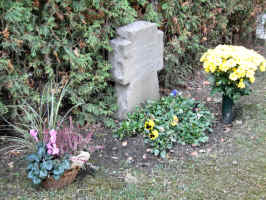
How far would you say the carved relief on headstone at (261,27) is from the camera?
7121 millimetres

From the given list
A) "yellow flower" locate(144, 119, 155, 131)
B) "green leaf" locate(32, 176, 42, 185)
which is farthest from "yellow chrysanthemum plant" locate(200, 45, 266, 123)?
"green leaf" locate(32, 176, 42, 185)

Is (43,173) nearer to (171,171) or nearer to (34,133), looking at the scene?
(34,133)

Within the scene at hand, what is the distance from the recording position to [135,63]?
4.13 m

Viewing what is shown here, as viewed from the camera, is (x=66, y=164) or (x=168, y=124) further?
(x=168, y=124)

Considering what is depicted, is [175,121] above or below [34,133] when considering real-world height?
below

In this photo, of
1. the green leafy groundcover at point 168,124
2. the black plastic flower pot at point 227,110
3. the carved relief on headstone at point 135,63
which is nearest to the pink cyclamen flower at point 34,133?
the green leafy groundcover at point 168,124

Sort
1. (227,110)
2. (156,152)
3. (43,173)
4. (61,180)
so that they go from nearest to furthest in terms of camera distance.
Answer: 1. (43,173)
2. (61,180)
3. (156,152)
4. (227,110)

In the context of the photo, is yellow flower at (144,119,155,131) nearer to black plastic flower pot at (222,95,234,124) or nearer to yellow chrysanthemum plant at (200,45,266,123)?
yellow chrysanthemum plant at (200,45,266,123)

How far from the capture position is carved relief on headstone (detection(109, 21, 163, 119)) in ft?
13.1

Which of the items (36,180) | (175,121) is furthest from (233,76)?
(36,180)

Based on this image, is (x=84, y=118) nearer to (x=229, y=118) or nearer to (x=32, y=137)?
(x=32, y=137)

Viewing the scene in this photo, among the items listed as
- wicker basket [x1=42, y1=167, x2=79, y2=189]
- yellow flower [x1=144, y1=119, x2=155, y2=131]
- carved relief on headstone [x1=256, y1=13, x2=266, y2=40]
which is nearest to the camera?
wicker basket [x1=42, y1=167, x2=79, y2=189]

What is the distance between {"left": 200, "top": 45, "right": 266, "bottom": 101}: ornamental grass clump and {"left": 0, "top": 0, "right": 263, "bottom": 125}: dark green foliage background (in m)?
1.04

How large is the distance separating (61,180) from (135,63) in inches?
64.9
